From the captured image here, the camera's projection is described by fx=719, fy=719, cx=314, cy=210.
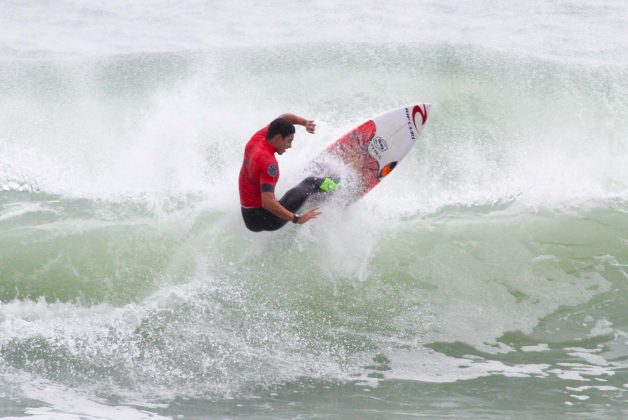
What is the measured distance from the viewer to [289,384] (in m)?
5.57

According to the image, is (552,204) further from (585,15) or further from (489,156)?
(585,15)

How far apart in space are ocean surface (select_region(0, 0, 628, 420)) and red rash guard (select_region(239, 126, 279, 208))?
27.5 inches

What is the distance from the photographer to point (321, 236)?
22.4 ft

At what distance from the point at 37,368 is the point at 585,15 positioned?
10.6m

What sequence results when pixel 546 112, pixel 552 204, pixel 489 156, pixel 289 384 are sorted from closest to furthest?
pixel 289 384, pixel 552 204, pixel 489 156, pixel 546 112

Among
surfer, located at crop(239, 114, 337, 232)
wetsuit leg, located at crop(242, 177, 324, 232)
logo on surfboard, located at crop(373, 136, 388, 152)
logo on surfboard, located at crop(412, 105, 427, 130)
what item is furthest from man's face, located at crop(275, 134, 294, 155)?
logo on surfboard, located at crop(412, 105, 427, 130)

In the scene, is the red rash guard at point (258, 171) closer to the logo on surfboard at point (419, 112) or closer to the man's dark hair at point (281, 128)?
the man's dark hair at point (281, 128)

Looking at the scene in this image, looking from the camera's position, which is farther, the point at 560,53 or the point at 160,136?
the point at 560,53

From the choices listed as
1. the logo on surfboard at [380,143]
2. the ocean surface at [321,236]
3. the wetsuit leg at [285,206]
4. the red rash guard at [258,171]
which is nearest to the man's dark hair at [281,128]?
the red rash guard at [258,171]

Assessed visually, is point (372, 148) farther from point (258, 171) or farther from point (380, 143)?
point (258, 171)

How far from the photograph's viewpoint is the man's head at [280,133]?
228 inches

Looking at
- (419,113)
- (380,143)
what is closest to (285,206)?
(380,143)

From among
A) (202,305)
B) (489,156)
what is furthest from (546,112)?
(202,305)

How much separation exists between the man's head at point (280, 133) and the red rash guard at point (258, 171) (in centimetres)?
6
